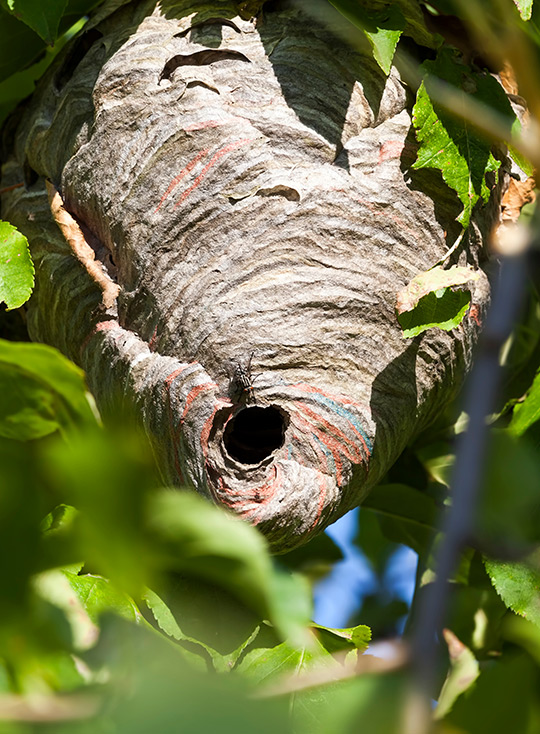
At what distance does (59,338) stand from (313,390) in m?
0.59

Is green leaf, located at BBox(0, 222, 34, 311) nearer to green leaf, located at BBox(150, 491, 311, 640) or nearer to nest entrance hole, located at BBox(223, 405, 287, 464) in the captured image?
nest entrance hole, located at BBox(223, 405, 287, 464)

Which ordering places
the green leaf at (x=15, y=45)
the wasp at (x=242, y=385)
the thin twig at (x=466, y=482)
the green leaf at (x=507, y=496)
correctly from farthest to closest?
1. the green leaf at (x=15, y=45)
2. the wasp at (x=242, y=385)
3. the green leaf at (x=507, y=496)
4. the thin twig at (x=466, y=482)

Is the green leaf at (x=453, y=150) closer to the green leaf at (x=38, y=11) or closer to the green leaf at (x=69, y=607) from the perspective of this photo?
the green leaf at (x=38, y=11)

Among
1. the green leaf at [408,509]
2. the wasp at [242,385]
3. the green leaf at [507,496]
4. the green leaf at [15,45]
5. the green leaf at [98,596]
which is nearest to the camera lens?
the green leaf at [507,496]

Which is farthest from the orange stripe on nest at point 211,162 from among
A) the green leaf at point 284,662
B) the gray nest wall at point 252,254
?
the green leaf at point 284,662

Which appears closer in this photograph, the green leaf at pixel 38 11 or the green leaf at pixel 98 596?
the green leaf at pixel 98 596

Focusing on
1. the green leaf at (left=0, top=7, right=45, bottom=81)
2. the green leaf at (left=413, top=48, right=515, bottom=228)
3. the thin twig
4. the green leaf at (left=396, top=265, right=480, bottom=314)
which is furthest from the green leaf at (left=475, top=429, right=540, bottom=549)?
the green leaf at (left=0, top=7, right=45, bottom=81)

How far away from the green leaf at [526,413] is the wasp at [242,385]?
0.49m

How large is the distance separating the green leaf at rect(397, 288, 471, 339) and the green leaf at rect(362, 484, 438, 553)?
592 millimetres

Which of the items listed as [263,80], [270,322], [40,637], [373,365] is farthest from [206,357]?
[40,637]

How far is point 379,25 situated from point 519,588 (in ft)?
3.34

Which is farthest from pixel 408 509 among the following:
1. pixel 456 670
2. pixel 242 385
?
pixel 242 385

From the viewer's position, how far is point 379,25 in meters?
1.58

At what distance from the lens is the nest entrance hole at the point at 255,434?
4.85 feet
